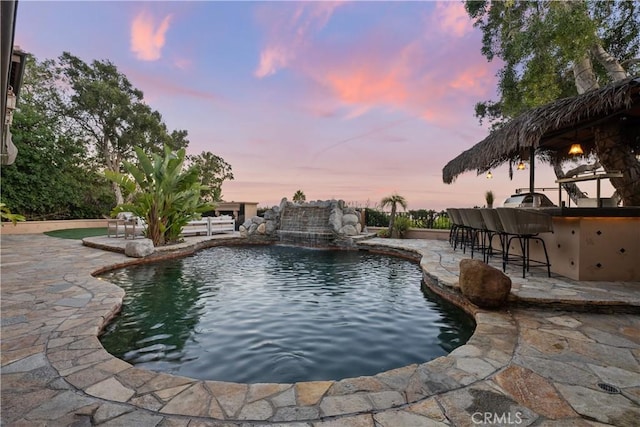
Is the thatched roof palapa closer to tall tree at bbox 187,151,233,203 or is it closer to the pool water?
the pool water

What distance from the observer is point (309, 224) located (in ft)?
42.4

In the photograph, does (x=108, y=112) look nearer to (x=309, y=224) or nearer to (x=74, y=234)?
(x=74, y=234)

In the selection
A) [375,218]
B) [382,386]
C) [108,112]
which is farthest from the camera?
[108,112]

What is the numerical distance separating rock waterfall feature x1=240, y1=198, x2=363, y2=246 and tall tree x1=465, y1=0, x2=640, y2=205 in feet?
24.3

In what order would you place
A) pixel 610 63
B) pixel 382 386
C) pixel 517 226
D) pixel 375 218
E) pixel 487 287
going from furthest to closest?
pixel 375 218
pixel 610 63
pixel 517 226
pixel 487 287
pixel 382 386

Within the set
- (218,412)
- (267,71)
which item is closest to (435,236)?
(267,71)

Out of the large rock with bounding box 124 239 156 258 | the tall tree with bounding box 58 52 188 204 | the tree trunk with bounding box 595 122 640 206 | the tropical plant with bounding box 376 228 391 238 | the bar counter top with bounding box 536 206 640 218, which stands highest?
the tall tree with bounding box 58 52 188 204

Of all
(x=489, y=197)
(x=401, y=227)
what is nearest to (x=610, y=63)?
(x=489, y=197)

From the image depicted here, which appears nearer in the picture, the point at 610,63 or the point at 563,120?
the point at 563,120

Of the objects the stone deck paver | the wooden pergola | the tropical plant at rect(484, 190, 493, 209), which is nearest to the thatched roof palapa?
the wooden pergola

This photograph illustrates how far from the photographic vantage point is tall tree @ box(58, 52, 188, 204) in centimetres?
1922

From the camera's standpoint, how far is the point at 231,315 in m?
4.14

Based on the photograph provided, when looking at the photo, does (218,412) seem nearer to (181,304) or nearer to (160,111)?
(181,304)
